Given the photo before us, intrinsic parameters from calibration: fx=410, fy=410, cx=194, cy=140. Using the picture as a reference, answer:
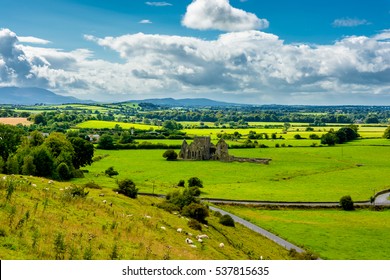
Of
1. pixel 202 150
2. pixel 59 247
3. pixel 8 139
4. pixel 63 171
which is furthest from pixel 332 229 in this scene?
pixel 202 150

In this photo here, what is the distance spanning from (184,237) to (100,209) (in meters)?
8.37

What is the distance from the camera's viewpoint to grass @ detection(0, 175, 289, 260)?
25406 millimetres

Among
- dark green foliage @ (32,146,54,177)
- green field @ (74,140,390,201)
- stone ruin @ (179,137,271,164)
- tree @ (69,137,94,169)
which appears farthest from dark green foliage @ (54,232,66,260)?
stone ruin @ (179,137,271,164)

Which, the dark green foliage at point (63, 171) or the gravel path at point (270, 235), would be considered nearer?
the gravel path at point (270, 235)

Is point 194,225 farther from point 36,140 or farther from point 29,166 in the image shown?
point 36,140

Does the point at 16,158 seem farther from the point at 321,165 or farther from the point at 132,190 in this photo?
the point at 321,165

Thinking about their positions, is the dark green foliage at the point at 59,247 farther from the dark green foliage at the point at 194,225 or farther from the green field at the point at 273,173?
the green field at the point at 273,173

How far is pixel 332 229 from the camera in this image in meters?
64.2

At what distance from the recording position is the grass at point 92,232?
83.4 feet

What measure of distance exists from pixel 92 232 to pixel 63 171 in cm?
5534

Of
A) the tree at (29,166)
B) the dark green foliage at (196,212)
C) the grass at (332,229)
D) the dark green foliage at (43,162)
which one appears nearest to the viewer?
the dark green foliage at (196,212)

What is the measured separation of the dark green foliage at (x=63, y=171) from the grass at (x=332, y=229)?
3353 centimetres

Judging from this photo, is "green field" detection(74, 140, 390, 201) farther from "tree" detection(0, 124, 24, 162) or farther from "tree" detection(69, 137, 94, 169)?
"tree" detection(0, 124, 24, 162)

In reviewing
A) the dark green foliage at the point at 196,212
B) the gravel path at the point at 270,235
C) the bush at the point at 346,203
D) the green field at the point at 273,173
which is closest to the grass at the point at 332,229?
the gravel path at the point at 270,235
